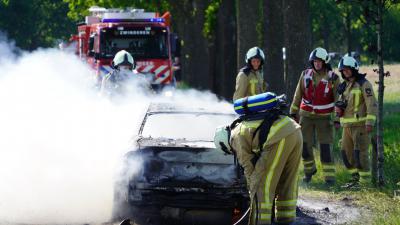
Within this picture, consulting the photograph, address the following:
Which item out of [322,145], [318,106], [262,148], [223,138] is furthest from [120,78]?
[262,148]

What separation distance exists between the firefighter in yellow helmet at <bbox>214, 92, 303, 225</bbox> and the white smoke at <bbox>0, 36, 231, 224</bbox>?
5.91ft

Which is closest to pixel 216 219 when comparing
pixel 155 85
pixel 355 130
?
pixel 355 130

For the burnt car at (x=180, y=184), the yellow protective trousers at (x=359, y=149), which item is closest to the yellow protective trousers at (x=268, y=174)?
the burnt car at (x=180, y=184)

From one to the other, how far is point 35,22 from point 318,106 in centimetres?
3395

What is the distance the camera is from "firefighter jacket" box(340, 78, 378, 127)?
1336 cm

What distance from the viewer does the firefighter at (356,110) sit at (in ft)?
43.9

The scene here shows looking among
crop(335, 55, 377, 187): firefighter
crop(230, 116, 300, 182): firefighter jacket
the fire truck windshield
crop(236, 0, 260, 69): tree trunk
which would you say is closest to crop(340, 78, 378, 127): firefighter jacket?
crop(335, 55, 377, 187): firefighter

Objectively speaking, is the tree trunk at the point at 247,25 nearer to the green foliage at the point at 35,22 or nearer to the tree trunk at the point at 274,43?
the tree trunk at the point at 274,43

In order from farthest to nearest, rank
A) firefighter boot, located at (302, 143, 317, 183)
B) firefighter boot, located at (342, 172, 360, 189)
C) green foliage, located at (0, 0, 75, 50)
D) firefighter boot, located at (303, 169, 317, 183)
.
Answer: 1. green foliage, located at (0, 0, 75, 50)
2. firefighter boot, located at (303, 169, 317, 183)
3. firefighter boot, located at (302, 143, 317, 183)
4. firefighter boot, located at (342, 172, 360, 189)

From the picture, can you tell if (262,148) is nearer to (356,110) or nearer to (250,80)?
(356,110)

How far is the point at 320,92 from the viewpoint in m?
14.0

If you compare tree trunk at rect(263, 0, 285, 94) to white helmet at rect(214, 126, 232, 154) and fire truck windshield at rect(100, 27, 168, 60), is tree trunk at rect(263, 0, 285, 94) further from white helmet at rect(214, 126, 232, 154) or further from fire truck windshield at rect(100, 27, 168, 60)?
white helmet at rect(214, 126, 232, 154)

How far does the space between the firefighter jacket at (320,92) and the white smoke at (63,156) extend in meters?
2.45

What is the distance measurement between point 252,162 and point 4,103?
23.7 ft
